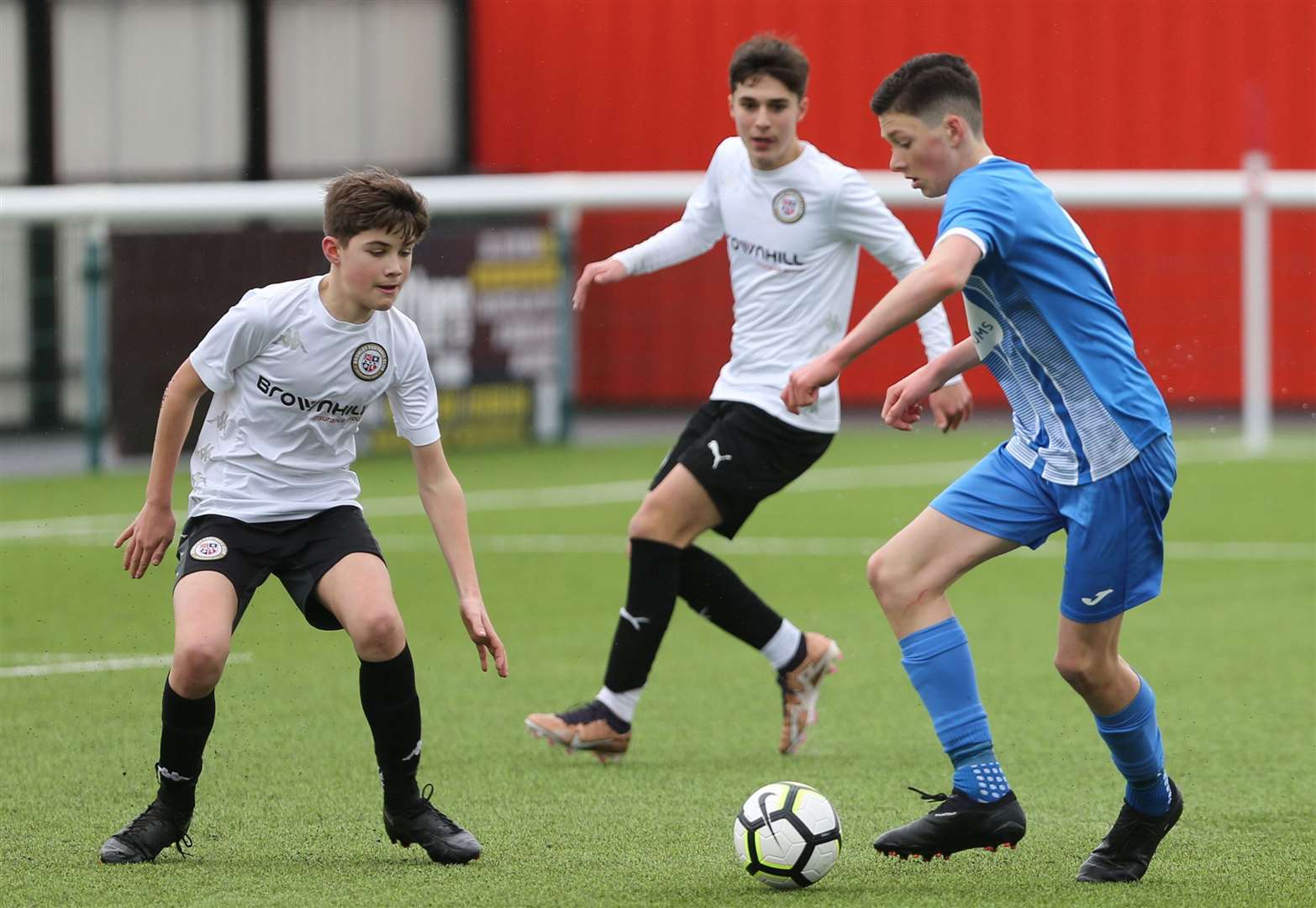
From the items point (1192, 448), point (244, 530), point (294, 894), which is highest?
Answer: point (244, 530)

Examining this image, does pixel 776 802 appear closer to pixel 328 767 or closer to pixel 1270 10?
pixel 328 767

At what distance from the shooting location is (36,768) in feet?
19.7

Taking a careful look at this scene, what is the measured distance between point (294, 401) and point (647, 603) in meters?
1.75

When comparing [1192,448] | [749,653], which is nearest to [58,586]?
[749,653]

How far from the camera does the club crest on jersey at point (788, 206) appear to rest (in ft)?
21.2

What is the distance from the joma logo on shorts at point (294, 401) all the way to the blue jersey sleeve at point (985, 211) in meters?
1.44

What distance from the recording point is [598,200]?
17.6 metres

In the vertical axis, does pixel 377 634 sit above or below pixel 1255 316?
above

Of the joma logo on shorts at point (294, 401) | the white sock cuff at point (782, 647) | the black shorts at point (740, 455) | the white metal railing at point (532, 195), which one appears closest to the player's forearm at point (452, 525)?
the joma logo on shorts at point (294, 401)

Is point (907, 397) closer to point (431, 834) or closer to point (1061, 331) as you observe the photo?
point (1061, 331)

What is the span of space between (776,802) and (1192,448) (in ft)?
41.3

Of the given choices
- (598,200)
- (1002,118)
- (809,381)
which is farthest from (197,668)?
(1002,118)

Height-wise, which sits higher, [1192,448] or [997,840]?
→ [997,840]

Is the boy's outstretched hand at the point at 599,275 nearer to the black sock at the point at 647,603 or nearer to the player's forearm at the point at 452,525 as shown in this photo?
the black sock at the point at 647,603
